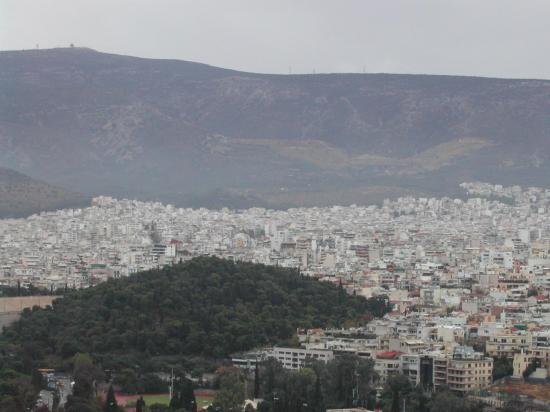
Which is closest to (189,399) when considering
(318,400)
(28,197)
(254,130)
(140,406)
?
(140,406)

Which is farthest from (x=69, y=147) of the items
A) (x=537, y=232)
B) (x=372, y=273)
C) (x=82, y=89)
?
(x=372, y=273)

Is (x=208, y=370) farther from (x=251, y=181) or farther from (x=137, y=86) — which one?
(x=137, y=86)

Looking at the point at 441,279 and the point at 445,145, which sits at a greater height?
the point at 445,145

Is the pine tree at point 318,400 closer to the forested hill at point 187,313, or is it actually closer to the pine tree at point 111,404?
the pine tree at point 111,404

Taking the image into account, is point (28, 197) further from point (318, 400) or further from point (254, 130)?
point (318, 400)

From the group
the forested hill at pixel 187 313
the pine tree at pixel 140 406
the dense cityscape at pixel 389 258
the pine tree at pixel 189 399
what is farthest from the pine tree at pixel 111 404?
the forested hill at pixel 187 313
